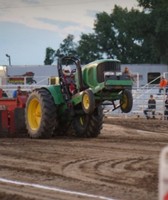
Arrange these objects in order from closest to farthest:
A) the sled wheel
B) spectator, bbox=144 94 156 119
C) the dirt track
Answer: the dirt track
the sled wheel
spectator, bbox=144 94 156 119

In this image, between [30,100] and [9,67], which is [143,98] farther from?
[9,67]

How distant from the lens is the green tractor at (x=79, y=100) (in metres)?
13.1

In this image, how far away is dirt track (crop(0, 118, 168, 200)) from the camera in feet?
23.2

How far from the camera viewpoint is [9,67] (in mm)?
50188

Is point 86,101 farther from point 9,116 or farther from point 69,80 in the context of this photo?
point 9,116

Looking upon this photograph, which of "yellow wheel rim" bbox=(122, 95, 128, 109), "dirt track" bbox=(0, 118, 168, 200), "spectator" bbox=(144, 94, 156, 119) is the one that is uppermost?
"yellow wheel rim" bbox=(122, 95, 128, 109)

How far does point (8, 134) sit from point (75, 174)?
23.3 feet

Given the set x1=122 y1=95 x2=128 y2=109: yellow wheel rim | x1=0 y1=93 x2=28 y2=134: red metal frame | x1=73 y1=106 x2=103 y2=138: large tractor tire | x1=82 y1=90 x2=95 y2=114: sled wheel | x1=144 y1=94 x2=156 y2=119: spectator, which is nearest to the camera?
x1=82 y1=90 x2=95 y2=114: sled wheel

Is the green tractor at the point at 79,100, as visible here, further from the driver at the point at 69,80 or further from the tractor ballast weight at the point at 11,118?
the tractor ballast weight at the point at 11,118

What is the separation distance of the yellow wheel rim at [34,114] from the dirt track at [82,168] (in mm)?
1097

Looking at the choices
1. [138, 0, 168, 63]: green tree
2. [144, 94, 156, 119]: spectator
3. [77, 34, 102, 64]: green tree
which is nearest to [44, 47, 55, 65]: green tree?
[77, 34, 102, 64]: green tree

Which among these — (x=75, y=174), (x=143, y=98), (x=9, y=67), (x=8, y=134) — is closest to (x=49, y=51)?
(x=9, y=67)

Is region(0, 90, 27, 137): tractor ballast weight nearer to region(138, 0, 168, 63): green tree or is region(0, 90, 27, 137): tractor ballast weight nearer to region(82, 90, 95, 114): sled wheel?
region(82, 90, 95, 114): sled wheel

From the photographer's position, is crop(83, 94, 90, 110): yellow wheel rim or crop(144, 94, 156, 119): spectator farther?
crop(144, 94, 156, 119): spectator
